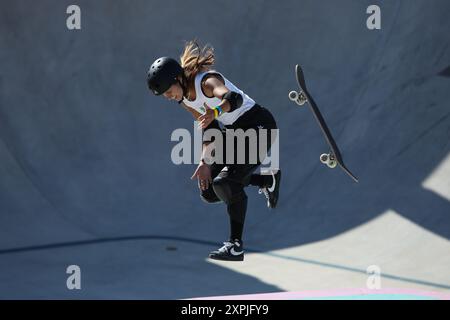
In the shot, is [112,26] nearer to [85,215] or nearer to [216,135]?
[85,215]

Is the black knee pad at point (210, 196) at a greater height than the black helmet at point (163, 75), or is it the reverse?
the black helmet at point (163, 75)

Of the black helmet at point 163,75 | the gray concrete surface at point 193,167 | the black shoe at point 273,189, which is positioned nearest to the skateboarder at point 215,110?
the black helmet at point 163,75

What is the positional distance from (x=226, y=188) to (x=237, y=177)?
5.3 inches

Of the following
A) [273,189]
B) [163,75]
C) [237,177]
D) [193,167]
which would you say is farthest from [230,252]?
[193,167]

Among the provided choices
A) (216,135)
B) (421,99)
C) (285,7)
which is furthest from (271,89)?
Result: (216,135)

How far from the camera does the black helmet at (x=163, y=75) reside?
508 centimetres

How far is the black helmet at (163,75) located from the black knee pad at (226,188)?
84 centimetres

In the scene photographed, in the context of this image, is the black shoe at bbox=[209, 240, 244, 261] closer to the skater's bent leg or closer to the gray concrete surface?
the skater's bent leg

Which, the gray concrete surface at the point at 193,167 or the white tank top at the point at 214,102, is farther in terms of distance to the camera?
the gray concrete surface at the point at 193,167

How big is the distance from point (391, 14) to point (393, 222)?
3.87 meters

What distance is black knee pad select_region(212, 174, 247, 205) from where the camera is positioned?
5340 mm

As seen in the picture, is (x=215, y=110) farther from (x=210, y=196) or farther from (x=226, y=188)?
(x=210, y=196)

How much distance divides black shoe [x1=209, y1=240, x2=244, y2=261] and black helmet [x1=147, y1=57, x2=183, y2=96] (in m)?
1.33

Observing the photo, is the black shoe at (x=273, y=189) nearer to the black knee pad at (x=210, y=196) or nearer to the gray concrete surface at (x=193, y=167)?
the black knee pad at (x=210, y=196)
